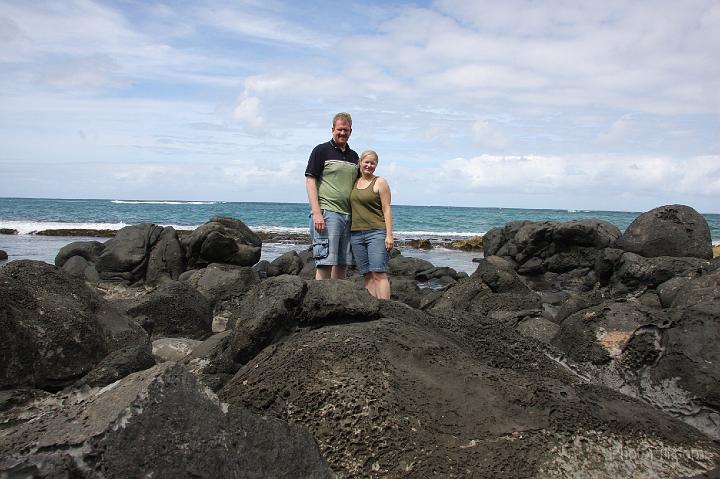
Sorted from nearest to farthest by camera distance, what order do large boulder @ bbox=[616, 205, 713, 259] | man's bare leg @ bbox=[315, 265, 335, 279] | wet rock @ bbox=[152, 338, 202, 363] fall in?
wet rock @ bbox=[152, 338, 202, 363], man's bare leg @ bbox=[315, 265, 335, 279], large boulder @ bbox=[616, 205, 713, 259]

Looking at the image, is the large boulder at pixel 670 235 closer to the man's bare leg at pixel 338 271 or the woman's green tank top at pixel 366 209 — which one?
the woman's green tank top at pixel 366 209

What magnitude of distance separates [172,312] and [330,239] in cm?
276

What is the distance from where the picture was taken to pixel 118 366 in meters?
3.95

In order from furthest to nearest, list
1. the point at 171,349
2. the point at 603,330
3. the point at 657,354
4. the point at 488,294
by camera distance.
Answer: the point at 488,294, the point at 171,349, the point at 603,330, the point at 657,354

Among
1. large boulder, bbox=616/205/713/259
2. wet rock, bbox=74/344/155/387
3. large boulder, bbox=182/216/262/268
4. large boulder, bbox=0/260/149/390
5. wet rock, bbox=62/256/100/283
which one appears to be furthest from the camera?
large boulder, bbox=616/205/713/259

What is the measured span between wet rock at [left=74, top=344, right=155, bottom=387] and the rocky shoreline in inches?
0.5

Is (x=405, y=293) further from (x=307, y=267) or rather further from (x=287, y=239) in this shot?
(x=287, y=239)

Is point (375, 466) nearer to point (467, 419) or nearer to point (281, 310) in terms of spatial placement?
point (467, 419)

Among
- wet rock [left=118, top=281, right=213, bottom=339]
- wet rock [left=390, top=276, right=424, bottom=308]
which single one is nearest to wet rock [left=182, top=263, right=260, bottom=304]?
wet rock [left=390, top=276, right=424, bottom=308]

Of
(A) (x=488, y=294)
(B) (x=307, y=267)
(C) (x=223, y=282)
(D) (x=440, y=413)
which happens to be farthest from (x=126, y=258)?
(D) (x=440, y=413)

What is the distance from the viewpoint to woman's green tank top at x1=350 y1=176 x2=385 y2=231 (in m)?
6.64

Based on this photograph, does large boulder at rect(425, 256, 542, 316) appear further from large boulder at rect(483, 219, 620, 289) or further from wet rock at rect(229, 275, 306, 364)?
large boulder at rect(483, 219, 620, 289)

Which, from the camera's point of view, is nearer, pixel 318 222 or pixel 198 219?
pixel 318 222

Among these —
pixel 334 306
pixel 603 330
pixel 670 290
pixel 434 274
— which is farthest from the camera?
pixel 434 274
